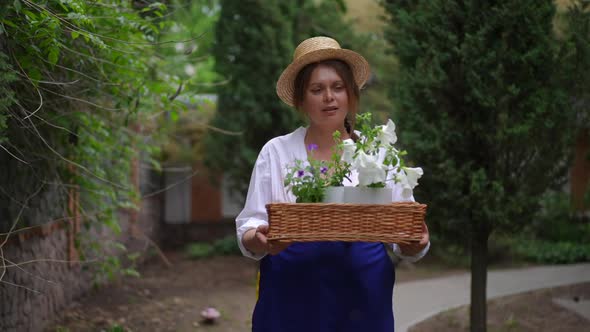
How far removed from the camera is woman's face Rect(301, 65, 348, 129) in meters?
2.47

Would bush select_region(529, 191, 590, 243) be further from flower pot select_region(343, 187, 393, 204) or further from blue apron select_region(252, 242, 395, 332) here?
flower pot select_region(343, 187, 393, 204)

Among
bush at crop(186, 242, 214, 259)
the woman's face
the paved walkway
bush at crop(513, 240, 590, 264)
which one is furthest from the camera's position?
bush at crop(186, 242, 214, 259)

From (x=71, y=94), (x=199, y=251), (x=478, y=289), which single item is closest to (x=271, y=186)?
(x=71, y=94)

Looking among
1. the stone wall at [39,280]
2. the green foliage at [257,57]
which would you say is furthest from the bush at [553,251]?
the stone wall at [39,280]

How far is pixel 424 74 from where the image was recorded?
14.0ft

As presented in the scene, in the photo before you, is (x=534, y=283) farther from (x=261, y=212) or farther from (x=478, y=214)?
(x=261, y=212)

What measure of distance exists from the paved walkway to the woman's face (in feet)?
10.4

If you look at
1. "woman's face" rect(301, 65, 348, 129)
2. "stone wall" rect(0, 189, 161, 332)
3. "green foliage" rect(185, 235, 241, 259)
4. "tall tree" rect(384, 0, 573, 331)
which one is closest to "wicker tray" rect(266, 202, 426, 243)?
"woman's face" rect(301, 65, 348, 129)

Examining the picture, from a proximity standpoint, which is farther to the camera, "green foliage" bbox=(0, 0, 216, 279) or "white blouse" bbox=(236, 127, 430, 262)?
"green foliage" bbox=(0, 0, 216, 279)

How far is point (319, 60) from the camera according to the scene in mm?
2545

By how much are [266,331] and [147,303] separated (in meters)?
4.14

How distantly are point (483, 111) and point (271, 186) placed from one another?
2.30 meters

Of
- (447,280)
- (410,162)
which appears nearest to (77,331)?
(410,162)

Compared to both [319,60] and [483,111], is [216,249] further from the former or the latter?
[319,60]
